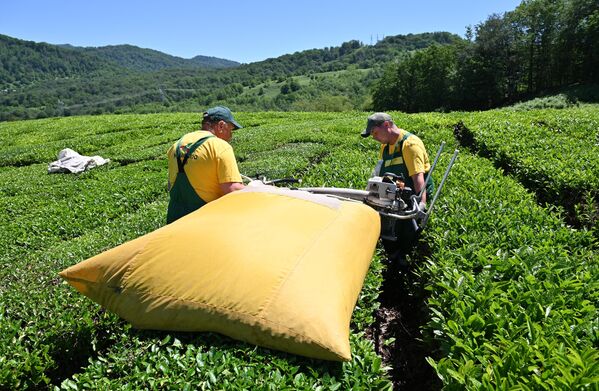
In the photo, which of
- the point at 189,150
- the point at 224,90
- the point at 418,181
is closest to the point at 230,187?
the point at 189,150

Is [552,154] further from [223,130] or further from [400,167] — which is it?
[223,130]

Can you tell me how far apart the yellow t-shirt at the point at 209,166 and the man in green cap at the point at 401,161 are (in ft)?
6.90

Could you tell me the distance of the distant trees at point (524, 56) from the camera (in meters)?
42.1

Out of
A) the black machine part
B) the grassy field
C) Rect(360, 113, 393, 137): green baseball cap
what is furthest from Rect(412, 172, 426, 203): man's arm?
Rect(360, 113, 393, 137): green baseball cap

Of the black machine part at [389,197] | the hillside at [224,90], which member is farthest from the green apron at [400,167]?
the hillside at [224,90]

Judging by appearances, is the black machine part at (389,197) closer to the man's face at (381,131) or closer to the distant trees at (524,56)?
the man's face at (381,131)

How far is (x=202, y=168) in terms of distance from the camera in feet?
13.0

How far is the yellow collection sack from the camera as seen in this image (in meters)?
2.41

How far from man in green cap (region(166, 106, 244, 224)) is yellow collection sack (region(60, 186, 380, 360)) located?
79cm

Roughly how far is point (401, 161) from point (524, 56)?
51.4 metres

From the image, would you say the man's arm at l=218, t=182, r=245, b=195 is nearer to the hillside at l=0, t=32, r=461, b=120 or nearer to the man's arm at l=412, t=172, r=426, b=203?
the man's arm at l=412, t=172, r=426, b=203

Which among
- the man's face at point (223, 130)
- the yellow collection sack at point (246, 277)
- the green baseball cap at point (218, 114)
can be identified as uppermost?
the green baseball cap at point (218, 114)

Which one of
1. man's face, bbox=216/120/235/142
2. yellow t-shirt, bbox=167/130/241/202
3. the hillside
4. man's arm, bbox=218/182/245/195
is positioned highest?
the hillside

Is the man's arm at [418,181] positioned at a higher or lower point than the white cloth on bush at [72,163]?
higher
